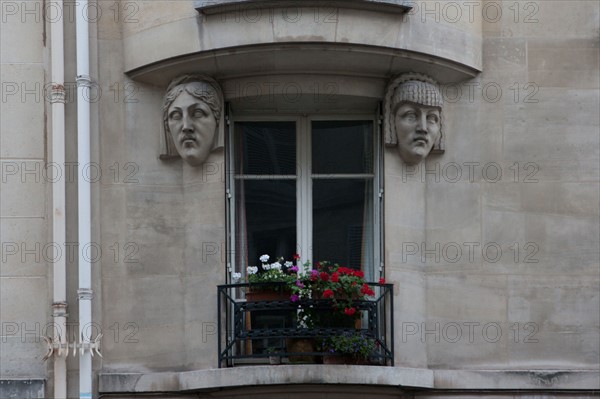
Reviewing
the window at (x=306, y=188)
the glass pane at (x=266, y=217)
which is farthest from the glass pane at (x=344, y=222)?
the glass pane at (x=266, y=217)

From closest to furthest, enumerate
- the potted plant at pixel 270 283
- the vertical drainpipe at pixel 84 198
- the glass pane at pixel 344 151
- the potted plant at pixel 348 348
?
the potted plant at pixel 348 348, the vertical drainpipe at pixel 84 198, the potted plant at pixel 270 283, the glass pane at pixel 344 151

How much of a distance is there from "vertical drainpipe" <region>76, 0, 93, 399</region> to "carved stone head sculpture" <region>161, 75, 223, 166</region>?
0.84 meters

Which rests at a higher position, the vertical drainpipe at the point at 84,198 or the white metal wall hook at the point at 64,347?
the vertical drainpipe at the point at 84,198

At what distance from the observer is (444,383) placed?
1584 centimetres

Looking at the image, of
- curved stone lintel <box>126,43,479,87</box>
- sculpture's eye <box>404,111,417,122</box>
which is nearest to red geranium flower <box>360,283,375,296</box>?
sculpture's eye <box>404,111,417,122</box>

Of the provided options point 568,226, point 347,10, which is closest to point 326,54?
point 347,10

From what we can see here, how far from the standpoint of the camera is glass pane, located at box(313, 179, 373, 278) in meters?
16.6

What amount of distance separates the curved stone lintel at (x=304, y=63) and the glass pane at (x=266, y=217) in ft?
4.01

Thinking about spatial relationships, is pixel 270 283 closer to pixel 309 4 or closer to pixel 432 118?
pixel 432 118

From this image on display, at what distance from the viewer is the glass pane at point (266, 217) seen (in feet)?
54.4

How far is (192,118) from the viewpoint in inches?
635

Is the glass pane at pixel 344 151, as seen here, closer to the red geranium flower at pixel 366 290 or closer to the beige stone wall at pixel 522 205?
the beige stone wall at pixel 522 205

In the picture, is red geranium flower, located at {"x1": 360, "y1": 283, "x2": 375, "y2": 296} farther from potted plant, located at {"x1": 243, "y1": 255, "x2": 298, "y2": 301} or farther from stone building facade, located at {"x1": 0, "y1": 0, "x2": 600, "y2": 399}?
potted plant, located at {"x1": 243, "y1": 255, "x2": 298, "y2": 301}

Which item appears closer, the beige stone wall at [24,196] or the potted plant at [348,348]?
the potted plant at [348,348]
